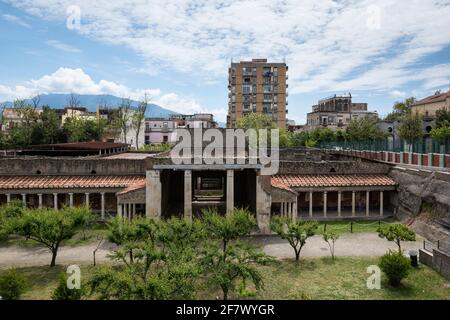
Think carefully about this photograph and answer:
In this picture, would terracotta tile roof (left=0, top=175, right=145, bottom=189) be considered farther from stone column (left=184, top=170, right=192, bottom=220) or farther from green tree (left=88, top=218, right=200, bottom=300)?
green tree (left=88, top=218, right=200, bottom=300)

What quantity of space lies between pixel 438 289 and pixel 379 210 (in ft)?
57.3

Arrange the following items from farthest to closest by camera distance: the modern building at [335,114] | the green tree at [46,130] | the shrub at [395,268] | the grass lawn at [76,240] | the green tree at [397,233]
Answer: the modern building at [335,114] → the green tree at [46,130] → the grass lawn at [76,240] → the green tree at [397,233] → the shrub at [395,268]

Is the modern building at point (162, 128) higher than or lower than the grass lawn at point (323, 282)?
higher

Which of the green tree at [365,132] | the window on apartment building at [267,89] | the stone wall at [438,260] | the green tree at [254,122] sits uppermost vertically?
the window on apartment building at [267,89]

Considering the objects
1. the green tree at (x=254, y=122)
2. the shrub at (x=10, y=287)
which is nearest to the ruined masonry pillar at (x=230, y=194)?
the shrub at (x=10, y=287)

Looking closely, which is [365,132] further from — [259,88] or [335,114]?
[259,88]

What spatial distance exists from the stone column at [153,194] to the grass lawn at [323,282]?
775cm

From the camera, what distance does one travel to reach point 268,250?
23250mm

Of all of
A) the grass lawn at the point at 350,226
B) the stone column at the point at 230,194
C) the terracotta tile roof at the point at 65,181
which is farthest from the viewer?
the terracotta tile roof at the point at 65,181

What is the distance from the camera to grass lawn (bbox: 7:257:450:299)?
54.3 feet

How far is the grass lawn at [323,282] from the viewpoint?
16562mm

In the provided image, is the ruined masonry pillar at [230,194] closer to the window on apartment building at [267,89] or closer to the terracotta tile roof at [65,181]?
the terracotta tile roof at [65,181]

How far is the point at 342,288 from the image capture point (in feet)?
56.6

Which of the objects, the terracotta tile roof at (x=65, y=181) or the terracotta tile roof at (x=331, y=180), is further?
the terracotta tile roof at (x=331, y=180)
